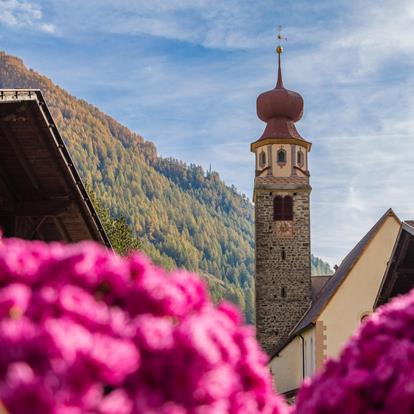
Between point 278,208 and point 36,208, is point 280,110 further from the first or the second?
point 36,208

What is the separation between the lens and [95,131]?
172 metres

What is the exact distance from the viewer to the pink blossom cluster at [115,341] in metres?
1.54

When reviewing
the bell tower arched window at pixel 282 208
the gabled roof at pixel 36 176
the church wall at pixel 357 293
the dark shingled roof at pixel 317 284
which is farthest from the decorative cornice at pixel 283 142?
the gabled roof at pixel 36 176

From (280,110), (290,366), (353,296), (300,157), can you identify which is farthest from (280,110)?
(353,296)

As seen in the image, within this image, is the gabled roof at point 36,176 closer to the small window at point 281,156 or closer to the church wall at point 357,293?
the church wall at point 357,293

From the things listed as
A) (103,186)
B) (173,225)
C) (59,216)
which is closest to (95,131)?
(103,186)

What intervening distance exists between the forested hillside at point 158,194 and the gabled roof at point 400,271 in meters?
111

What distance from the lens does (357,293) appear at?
931 inches

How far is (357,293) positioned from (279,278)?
22.8 ft

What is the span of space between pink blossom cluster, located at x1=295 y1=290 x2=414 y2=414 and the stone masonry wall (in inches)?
1101

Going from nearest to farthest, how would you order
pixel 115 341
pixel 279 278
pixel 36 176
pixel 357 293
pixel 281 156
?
pixel 115 341
pixel 36 176
pixel 357 293
pixel 279 278
pixel 281 156

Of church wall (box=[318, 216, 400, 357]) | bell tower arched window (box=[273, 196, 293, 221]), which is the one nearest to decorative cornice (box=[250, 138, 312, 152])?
bell tower arched window (box=[273, 196, 293, 221])

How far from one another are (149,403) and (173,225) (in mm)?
150485

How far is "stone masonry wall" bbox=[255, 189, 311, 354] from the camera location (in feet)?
98.5
